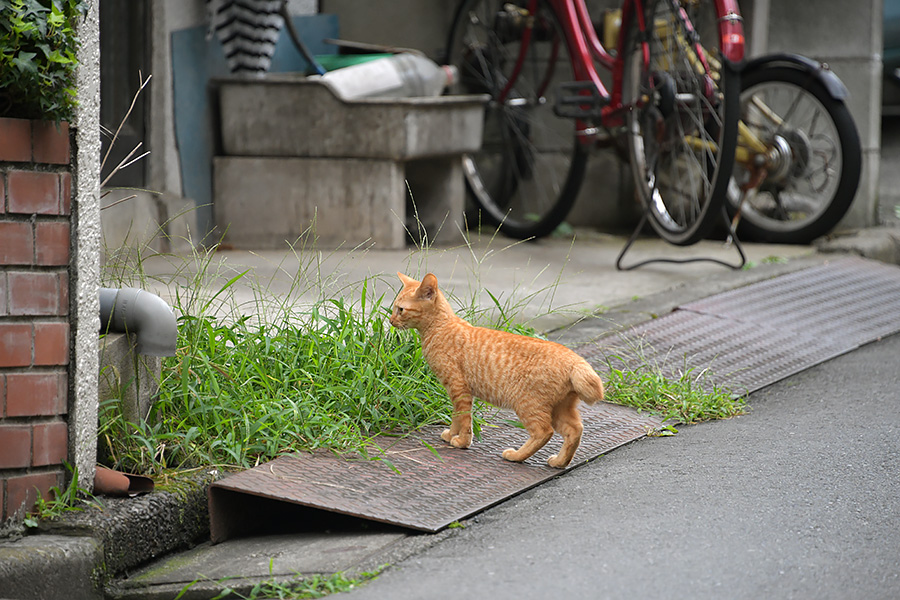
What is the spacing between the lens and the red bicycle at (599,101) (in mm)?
4965

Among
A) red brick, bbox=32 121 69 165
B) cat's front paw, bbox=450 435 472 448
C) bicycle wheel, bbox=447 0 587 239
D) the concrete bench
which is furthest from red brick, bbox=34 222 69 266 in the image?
bicycle wheel, bbox=447 0 587 239

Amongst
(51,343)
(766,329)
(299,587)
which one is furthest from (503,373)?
(766,329)

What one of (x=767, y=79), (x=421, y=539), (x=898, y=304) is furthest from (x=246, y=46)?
(x=421, y=539)

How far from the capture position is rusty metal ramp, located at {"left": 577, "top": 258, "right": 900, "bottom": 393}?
3.67 meters

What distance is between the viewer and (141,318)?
259cm

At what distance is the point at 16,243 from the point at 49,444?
17.6 inches

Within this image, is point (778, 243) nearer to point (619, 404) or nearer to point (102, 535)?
point (619, 404)

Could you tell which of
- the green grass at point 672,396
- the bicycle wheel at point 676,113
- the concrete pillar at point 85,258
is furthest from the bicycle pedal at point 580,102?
the concrete pillar at point 85,258

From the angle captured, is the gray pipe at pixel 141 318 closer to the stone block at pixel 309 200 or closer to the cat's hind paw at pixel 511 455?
the cat's hind paw at pixel 511 455

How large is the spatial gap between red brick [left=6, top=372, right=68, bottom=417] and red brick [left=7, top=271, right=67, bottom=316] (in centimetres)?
14

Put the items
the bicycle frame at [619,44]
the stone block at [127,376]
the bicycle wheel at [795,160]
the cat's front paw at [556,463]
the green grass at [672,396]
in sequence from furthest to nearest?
1. the bicycle wheel at [795,160]
2. the bicycle frame at [619,44]
3. the green grass at [672,396]
4. the cat's front paw at [556,463]
5. the stone block at [127,376]

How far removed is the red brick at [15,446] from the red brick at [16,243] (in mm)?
359

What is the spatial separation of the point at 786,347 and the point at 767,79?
2.19 m

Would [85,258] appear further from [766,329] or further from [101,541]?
[766,329]
